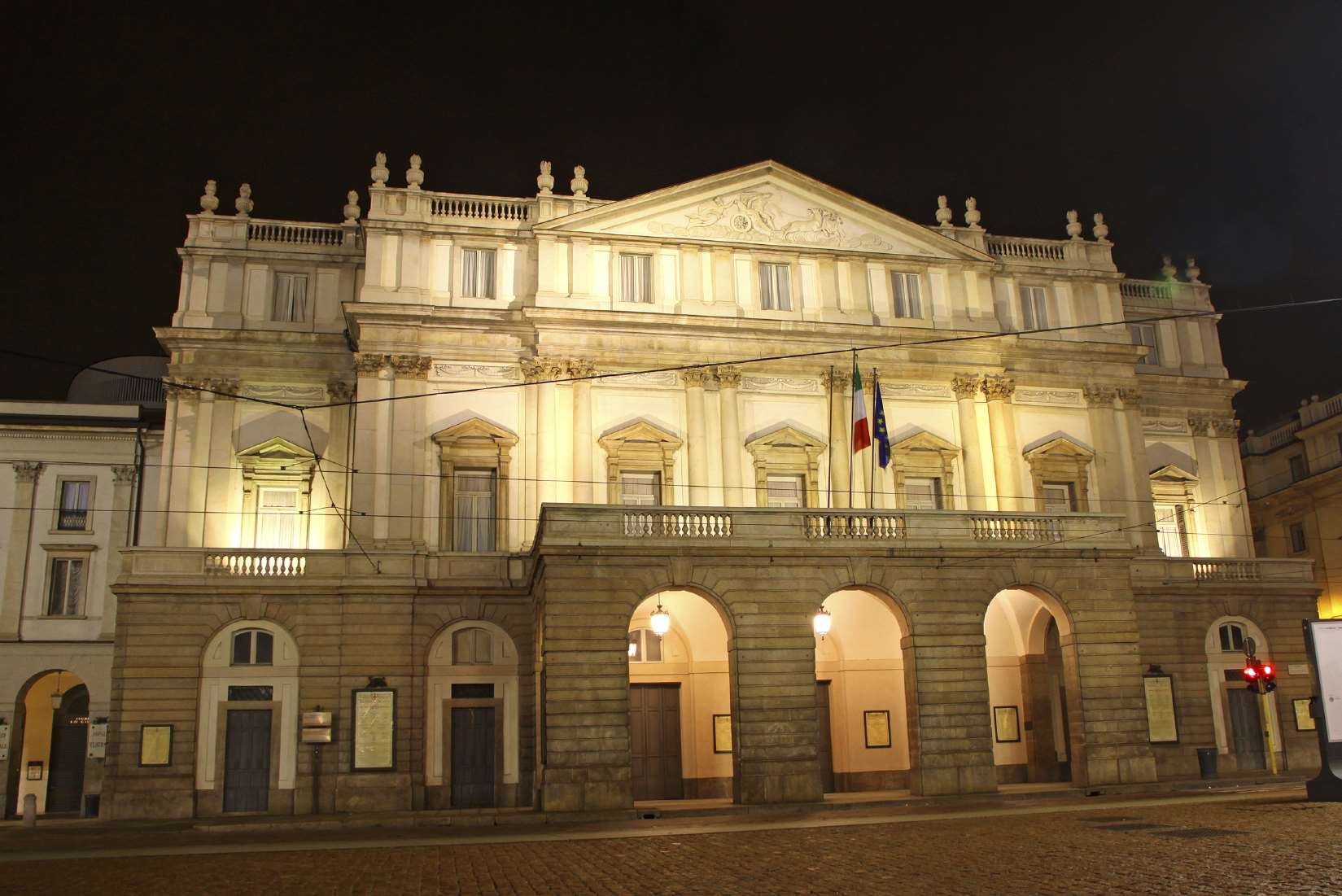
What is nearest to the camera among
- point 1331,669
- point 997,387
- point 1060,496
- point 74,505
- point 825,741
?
point 1331,669

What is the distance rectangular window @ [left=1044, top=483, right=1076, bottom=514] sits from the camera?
3609 centimetres

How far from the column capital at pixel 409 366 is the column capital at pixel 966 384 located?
15501 mm

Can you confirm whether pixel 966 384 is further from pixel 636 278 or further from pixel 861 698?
pixel 636 278

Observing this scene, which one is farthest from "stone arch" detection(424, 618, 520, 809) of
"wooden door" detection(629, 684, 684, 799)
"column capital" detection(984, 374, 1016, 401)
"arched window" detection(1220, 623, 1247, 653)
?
"arched window" detection(1220, 623, 1247, 653)

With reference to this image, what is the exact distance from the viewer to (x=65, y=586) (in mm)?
37156

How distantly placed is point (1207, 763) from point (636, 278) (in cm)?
2077

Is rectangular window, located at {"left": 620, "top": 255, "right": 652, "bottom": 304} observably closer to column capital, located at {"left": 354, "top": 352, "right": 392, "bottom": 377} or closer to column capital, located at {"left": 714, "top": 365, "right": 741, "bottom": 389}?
column capital, located at {"left": 714, "top": 365, "right": 741, "bottom": 389}

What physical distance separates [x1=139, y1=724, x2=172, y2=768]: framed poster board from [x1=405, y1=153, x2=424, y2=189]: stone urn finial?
16329 mm

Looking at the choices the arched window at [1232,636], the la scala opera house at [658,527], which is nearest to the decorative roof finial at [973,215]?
the la scala opera house at [658,527]

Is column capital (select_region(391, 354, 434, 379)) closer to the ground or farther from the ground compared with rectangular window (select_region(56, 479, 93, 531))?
farther from the ground

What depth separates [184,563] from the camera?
1206 inches

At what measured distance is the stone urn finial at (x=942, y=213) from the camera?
37.9m

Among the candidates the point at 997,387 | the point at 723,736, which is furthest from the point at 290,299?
the point at 997,387

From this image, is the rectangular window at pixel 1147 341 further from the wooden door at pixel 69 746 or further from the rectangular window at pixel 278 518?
the wooden door at pixel 69 746
